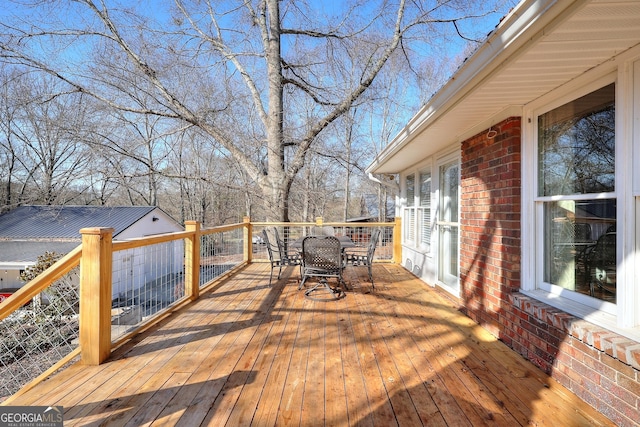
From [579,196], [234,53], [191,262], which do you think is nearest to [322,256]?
[191,262]

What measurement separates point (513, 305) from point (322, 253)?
2.16 meters

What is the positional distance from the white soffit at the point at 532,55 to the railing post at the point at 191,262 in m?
3.10

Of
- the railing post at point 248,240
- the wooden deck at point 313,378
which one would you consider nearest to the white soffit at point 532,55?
the wooden deck at point 313,378

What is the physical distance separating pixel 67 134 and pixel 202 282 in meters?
7.26

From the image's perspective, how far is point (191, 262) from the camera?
13.3 ft

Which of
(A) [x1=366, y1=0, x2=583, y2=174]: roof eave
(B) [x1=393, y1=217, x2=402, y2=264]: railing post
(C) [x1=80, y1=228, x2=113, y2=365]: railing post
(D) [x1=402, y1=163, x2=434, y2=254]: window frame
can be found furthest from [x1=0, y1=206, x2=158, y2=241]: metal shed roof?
(A) [x1=366, y1=0, x2=583, y2=174]: roof eave

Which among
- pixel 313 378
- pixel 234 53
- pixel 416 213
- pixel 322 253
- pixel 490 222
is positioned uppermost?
pixel 234 53

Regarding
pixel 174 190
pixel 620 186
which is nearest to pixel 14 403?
pixel 620 186

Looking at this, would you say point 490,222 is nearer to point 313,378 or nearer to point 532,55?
point 532,55

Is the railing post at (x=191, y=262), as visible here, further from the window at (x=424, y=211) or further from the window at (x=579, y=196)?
the window at (x=579, y=196)

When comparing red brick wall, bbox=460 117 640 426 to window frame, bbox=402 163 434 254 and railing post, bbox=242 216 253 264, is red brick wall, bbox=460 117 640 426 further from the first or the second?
railing post, bbox=242 216 253 264

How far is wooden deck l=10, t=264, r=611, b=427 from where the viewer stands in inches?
71.4

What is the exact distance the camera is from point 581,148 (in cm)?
216

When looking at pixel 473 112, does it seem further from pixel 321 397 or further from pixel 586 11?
pixel 321 397
